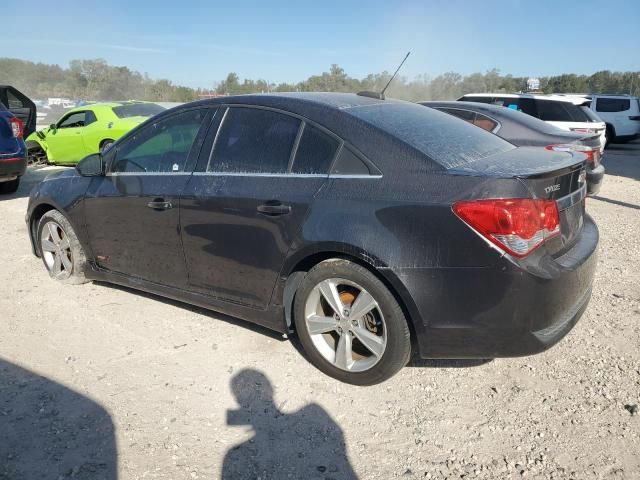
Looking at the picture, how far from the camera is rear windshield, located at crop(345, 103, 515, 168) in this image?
280cm

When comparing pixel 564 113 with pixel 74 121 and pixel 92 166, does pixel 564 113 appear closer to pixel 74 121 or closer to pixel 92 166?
pixel 92 166

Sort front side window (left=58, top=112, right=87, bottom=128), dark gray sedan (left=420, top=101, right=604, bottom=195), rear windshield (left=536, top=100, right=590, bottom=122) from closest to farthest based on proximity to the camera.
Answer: dark gray sedan (left=420, top=101, right=604, bottom=195), front side window (left=58, top=112, right=87, bottom=128), rear windshield (left=536, top=100, right=590, bottom=122)

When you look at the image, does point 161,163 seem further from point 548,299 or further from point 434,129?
point 548,299

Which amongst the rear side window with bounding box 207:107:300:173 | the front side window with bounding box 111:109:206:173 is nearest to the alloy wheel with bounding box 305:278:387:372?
the rear side window with bounding box 207:107:300:173

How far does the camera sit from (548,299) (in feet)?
8.14

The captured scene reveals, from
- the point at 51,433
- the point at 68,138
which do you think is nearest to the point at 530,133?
the point at 51,433

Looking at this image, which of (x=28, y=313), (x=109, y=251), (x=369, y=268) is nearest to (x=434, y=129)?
(x=369, y=268)

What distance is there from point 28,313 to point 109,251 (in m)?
0.78

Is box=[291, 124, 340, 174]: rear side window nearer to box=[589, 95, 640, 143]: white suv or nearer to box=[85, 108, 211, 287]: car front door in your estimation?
box=[85, 108, 211, 287]: car front door

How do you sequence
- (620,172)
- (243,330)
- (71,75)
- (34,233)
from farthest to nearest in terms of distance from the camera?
1. (71,75)
2. (620,172)
3. (34,233)
4. (243,330)

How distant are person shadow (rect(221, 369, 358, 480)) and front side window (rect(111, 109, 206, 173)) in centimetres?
165

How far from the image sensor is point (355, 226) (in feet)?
8.86

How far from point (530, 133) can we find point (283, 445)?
5103 mm

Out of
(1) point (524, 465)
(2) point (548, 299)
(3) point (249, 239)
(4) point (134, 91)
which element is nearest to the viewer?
(1) point (524, 465)
